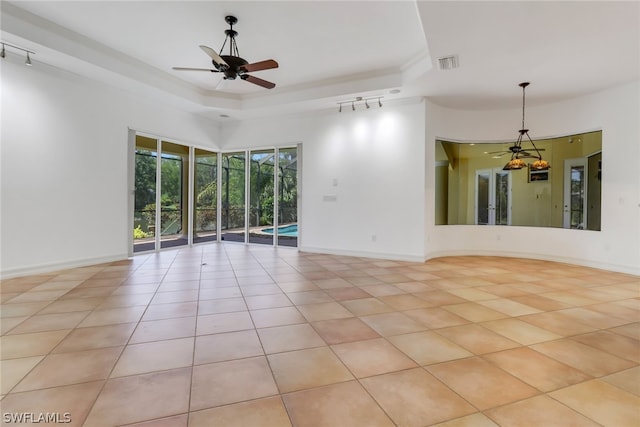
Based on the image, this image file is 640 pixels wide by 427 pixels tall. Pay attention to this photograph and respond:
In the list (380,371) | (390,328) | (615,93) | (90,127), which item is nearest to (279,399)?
(380,371)

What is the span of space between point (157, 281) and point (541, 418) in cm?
438

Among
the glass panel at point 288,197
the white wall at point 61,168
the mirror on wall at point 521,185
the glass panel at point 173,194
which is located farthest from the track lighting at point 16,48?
the mirror on wall at point 521,185

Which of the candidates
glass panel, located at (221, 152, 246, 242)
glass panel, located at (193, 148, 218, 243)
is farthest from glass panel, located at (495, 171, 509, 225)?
glass panel, located at (193, 148, 218, 243)

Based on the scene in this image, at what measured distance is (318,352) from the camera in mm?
2348

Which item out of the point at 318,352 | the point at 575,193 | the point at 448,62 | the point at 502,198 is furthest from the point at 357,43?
the point at 575,193

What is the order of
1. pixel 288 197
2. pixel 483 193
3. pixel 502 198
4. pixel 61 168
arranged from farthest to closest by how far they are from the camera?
pixel 288 197, pixel 483 193, pixel 502 198, pixel 61 168

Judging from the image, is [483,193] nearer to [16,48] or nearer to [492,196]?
[492,196]

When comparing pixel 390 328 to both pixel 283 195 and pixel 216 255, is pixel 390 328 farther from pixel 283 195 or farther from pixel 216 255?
pixel 283 195

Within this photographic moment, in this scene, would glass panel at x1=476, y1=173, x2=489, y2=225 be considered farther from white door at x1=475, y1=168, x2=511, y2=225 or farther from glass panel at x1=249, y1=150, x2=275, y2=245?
glass panel at x1=249, y1=150, x2=275, y2=245

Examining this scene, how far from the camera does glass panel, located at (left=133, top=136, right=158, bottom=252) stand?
6165mm

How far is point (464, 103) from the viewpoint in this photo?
243 inches

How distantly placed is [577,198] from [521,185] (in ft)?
3.52

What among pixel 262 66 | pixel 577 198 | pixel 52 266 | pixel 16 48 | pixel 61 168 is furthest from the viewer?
pixel 577 198

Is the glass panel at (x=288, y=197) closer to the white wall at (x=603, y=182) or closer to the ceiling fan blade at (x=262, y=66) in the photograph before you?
the white wall at (x=603, y=182)
